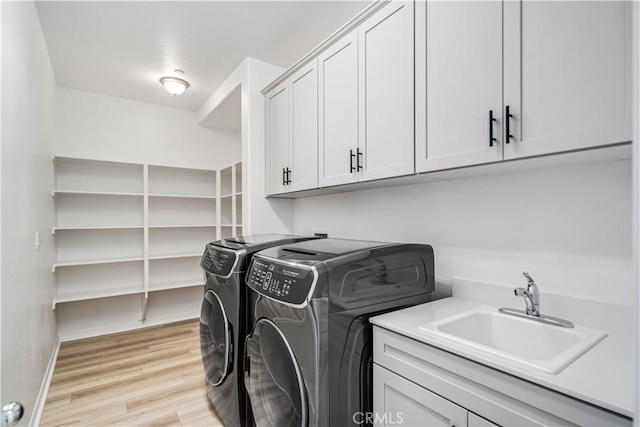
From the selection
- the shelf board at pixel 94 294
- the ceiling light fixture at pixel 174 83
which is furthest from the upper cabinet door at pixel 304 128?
the shelf board at pixel 94 294

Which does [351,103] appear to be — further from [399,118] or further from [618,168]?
[618,168]

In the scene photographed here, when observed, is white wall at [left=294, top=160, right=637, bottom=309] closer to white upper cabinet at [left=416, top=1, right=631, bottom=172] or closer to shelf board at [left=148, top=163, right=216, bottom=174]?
white upper cabinet at [left=416, top=1, right=631, bottom=172]

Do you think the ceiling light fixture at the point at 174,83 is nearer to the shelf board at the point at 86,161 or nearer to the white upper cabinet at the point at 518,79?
the shelf board at the point at 86,161

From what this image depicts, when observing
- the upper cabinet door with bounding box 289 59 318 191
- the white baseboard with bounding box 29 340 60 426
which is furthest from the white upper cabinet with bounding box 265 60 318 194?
the white baseboard with bounding box 29 340 60 426

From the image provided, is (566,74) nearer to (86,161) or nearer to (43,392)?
(43,392)

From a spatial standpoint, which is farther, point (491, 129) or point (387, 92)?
point (387, 92)

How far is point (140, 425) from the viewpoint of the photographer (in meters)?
1.95

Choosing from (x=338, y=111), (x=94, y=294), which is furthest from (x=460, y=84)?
(x=94, y=294)

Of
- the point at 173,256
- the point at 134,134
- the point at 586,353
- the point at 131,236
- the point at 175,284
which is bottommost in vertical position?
the point at 175,284

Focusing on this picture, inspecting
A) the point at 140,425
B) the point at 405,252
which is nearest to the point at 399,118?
the point at 405,252

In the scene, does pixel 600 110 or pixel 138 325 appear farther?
pixel 138 325

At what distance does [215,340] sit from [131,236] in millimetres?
2458

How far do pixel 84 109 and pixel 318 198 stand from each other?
2.92 m

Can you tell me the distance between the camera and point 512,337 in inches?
51.2
